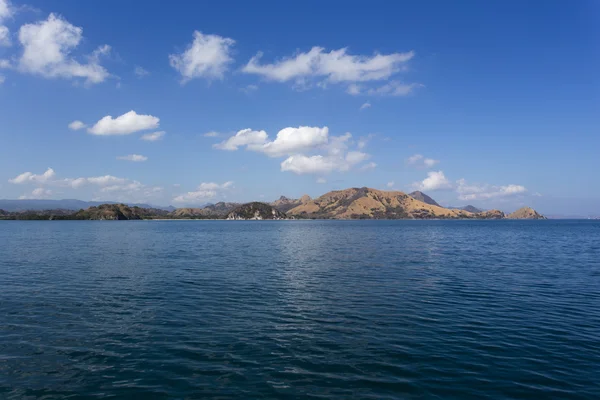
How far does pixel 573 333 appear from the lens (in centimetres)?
2636

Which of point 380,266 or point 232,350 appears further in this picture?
point 380,266

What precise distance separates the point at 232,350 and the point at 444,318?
17.6 metres

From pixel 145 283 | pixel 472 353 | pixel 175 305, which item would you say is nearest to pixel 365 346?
pixel 472 353

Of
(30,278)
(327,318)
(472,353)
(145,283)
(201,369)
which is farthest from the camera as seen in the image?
(30,278)

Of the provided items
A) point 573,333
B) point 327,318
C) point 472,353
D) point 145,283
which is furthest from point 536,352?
point 145,283

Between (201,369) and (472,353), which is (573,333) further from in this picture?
(201,369)

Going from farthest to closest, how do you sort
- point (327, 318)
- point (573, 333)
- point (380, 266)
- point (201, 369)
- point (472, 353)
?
point (380, 266) < point (327, 318) < point (573, 333) < point (472, 353) < point (201, 369)

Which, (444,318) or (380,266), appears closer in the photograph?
(444,318)

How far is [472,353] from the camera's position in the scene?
2230 cm

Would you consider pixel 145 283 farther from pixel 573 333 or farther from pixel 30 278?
pixel 573 333

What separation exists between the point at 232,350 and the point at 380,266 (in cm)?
4148

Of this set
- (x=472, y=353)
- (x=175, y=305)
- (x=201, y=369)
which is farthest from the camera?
(x=175, y=305)

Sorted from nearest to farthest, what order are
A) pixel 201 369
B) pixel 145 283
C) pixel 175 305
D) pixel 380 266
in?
pixel 201 369 → pixel 175 305 → pixel 145 283 → pixel 380 266

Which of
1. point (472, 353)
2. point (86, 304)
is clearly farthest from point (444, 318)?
point (86, 304)
